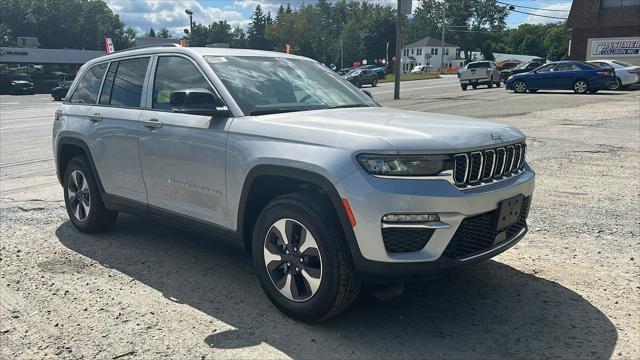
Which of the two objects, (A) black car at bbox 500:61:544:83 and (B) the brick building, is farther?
(B) the brick building

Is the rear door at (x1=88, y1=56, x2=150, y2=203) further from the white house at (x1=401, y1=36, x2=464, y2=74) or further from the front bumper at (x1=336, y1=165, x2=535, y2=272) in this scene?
the white house at (x1=401, y1=36, x2=464, y2=74)

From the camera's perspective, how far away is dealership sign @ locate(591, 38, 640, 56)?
36.1 m

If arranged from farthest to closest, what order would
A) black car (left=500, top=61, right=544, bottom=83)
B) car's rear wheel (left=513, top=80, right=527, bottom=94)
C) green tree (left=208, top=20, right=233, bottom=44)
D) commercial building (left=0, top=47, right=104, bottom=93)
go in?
green tree (left=208, top=20, right=233, bottom=44) < commercial building (left=0, top=47, right=104, bottom=93) < black car (left=500, top=61, right=544, bottom=83) < car's rear wheel (left=513, top=80, right=527, bottom=94)

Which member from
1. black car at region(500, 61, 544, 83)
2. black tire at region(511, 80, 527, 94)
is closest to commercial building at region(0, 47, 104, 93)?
black car at region(500, 61, 544, 83)

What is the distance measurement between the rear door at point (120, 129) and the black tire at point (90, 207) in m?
0.27

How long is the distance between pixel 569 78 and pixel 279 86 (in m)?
24.6

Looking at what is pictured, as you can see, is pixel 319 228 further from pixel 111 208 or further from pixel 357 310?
pixel 111 208

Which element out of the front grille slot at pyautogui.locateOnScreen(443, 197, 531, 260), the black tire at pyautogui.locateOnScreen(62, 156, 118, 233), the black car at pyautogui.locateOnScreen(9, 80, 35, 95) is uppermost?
the front grille slot at pyautogui.locateOnScreen(443, 197, 531, 260)

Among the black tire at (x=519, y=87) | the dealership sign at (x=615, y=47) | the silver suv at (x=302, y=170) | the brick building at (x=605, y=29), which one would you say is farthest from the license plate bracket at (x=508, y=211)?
the dealership sign at (x=615, y=47)

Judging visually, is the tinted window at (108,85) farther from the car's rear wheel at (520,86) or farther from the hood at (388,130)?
the car's rear wheel at (520,86)

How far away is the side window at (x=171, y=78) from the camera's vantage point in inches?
172

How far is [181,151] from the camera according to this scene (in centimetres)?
423

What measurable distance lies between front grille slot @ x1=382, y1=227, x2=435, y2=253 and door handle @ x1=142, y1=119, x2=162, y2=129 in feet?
7.59

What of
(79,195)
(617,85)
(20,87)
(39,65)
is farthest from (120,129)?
(39,65)
